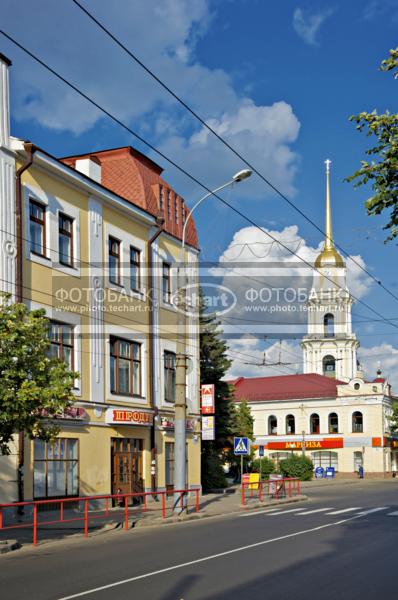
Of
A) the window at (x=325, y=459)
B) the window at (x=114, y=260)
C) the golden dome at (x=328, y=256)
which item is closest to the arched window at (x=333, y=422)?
the window at (x=325, y=459)

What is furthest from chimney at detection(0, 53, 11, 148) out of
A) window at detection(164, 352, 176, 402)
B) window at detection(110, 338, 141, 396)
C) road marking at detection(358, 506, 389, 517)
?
road marking at detection(358, 506, 389, 517)

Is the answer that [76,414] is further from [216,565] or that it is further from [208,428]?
[216,565]

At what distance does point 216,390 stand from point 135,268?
13.0 m

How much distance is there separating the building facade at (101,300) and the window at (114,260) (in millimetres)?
41

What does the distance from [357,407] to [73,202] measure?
57.2m

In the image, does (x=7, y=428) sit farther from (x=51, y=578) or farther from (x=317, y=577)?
(x=317, y=577)

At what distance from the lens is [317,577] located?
38.0 ft

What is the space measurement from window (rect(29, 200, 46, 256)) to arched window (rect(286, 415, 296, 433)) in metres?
60.7

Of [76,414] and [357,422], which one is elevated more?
[76,414]

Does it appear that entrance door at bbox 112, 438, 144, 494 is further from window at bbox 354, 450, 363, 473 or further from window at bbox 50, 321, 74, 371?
window at bbox 354, 450, 363, 473

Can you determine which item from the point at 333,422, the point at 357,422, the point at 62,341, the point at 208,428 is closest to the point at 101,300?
the point at 62,341

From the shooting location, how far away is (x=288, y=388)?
85.5m

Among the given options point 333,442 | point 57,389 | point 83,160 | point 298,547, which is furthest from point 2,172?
point 333,442

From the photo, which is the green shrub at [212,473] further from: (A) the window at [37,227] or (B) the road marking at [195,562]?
(B) the road marking at [195,562]
